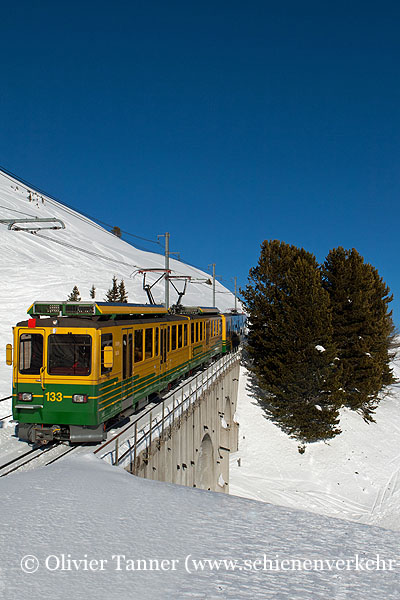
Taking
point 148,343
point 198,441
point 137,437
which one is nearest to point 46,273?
point 198,441

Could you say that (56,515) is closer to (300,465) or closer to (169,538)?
(169,538)

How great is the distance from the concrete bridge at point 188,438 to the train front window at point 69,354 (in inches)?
80.2

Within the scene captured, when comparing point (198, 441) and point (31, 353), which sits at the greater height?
point (31, 353)

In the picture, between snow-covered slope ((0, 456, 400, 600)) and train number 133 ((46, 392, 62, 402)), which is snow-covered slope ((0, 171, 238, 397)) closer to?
train number 133 ((46, 392, 62, 402))

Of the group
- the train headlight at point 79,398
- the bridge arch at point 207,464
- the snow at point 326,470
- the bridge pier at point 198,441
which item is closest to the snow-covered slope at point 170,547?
the train headlight at point 79,398

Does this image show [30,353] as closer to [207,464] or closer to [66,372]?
[66,372]

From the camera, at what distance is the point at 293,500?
21.8m

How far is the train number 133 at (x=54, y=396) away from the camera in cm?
1033

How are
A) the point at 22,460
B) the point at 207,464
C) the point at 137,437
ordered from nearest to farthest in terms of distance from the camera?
the point at 22,460 → the point at 137,437 → the point at 207,464

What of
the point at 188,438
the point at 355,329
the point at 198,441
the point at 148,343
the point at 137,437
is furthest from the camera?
the point at 355,329

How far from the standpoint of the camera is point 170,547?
5.61 metres

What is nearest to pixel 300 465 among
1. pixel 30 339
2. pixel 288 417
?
pixel 288 417

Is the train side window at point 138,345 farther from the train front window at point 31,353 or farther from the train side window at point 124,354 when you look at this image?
the train front window at point 31,353

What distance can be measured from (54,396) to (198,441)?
26.9 feet
